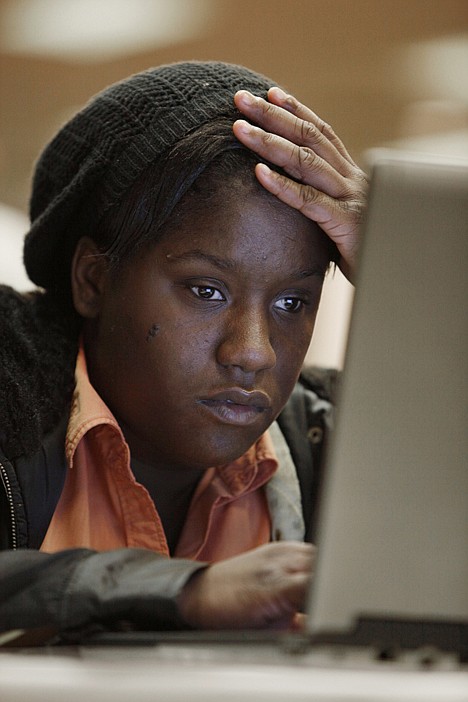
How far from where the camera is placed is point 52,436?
33.5 inches

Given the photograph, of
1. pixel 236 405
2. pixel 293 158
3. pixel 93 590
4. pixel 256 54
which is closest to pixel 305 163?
pixel 293 158

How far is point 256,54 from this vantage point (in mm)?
2588

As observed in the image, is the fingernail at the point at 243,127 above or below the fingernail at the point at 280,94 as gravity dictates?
below

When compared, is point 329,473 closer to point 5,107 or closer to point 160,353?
point 160,353

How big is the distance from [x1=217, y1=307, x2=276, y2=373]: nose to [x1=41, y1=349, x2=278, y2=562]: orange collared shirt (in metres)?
0.13

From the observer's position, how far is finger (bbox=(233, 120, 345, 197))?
849 mm

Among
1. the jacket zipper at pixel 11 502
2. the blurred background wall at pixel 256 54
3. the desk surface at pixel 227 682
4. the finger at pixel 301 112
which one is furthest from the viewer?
the blurred background wall at pixel 256 54

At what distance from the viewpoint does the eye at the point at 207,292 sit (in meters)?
0.84

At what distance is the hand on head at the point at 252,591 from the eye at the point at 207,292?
0.35m

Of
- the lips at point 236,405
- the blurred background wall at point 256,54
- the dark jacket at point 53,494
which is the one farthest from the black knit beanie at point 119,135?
the blurred background wall at point 256,54

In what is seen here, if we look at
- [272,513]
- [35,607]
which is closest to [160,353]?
[272,513]

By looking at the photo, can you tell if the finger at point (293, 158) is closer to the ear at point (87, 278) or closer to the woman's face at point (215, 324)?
the woman's face at point (215, 324)

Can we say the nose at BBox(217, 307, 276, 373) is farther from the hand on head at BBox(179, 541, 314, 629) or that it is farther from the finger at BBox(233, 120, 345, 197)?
the hand on head at BBox(179, 541, 314, 629)

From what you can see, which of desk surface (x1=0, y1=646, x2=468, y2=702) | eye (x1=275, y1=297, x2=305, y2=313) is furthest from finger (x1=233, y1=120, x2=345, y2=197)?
desk surface (x1=0, y1=646, x2=468, y2=702)
